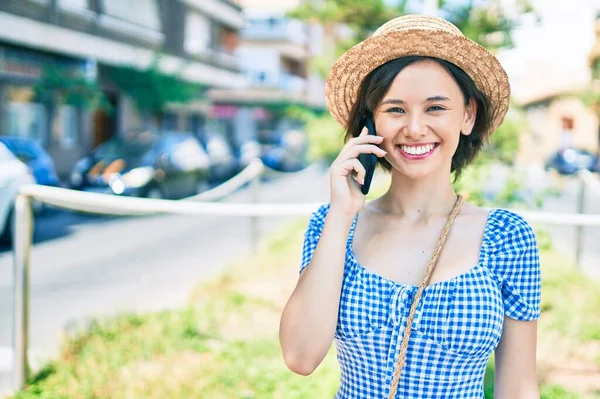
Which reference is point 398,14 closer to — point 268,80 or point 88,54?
point 88,54

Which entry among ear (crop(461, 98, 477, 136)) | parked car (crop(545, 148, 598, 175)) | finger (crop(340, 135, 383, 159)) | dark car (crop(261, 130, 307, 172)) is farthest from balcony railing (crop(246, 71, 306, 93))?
finger (crop(340, 135, 383, 159))

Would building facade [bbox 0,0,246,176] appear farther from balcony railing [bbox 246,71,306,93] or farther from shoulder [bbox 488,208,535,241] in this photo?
shoulder [bbox 488,208,535,241]

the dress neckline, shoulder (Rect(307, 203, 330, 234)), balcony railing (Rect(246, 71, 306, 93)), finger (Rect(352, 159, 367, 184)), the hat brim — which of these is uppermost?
balcony railing (Rect(246, 71, 306, 93))

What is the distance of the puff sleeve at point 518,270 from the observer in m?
1.63

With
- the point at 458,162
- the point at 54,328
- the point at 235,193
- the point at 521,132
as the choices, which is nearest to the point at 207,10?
the point at 235,193

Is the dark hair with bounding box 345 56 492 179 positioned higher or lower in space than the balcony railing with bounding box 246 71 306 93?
lower

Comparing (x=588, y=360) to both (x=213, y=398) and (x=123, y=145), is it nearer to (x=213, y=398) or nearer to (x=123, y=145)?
(x=213, y=398)

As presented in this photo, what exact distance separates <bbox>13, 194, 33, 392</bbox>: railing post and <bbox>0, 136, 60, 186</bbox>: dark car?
8131 mm

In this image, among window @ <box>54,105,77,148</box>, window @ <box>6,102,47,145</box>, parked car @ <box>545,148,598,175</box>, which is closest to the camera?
window @ <box>6,102,47,145</box>

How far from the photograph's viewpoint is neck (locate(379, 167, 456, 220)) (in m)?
1.84

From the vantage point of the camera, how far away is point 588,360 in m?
4.32

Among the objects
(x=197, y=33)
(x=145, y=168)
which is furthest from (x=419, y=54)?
Result: (x=197, y=33)

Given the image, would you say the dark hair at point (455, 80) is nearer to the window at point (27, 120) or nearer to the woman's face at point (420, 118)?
the woman's face at point (420, 118)

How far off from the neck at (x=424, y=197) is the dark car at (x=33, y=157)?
1034 centimetres
